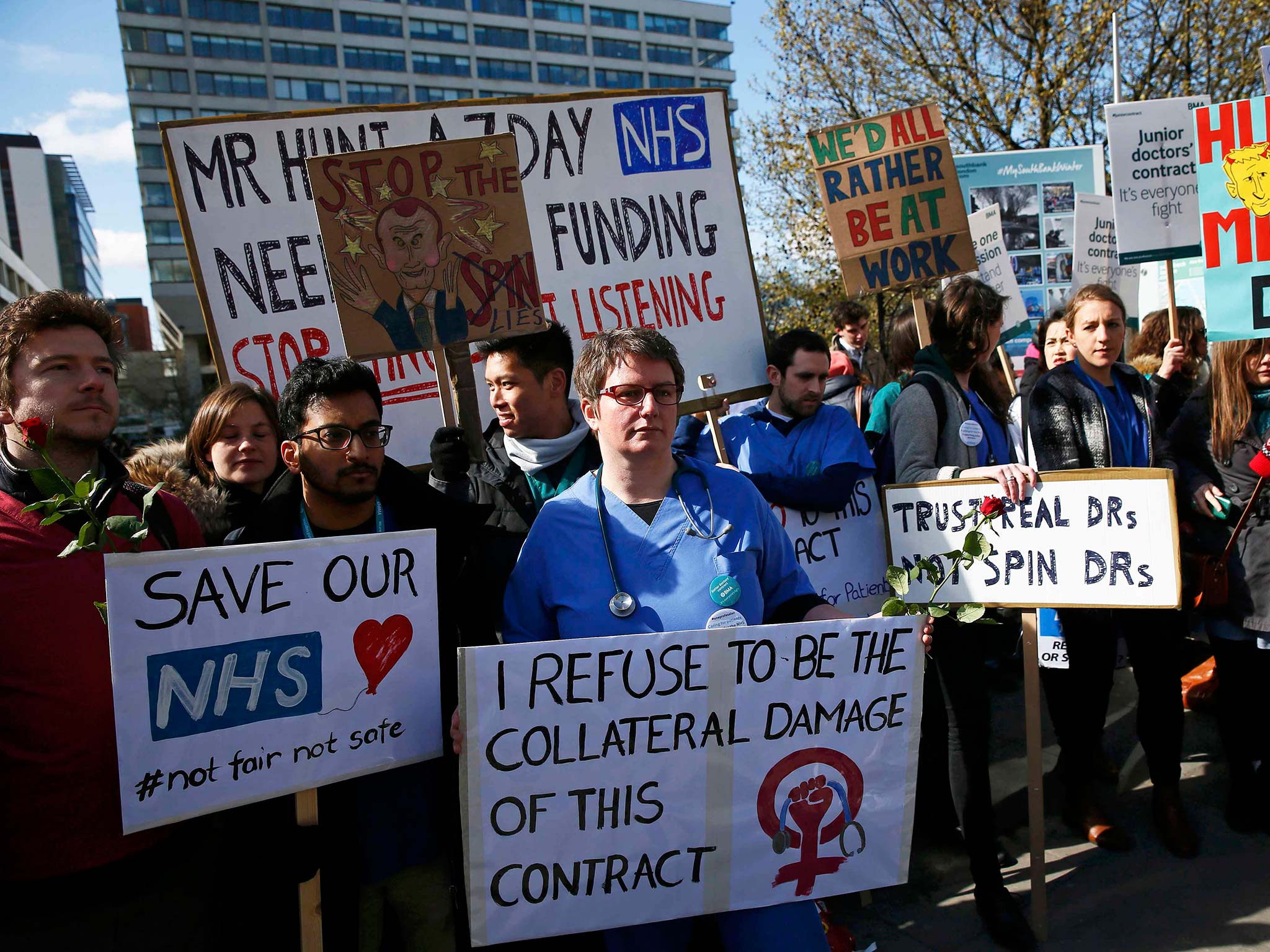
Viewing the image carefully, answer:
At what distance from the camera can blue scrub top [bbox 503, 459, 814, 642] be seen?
7.67 ft

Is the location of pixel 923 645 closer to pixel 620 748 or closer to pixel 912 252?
pixel 620 748

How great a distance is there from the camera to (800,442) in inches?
152

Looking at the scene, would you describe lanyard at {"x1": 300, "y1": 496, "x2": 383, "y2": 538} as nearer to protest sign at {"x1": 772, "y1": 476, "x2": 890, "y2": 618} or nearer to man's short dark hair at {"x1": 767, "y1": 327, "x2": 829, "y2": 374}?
protest sign at {"x1": 772, "y1": 476, "x2": 890, "y2": 618}

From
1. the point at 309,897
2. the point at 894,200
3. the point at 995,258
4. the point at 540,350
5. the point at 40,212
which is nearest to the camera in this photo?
the point at 309,897

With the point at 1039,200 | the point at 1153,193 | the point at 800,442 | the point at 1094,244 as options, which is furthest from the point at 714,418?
the point at 1039,200

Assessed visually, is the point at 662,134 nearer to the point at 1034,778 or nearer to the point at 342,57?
the point at 1034,778

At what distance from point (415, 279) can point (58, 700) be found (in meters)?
1.71

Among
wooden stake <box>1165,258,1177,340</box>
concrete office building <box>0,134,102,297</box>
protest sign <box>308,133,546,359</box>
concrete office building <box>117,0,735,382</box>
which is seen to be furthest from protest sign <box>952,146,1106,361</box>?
concrete office building <box>0,134,102,297</box>

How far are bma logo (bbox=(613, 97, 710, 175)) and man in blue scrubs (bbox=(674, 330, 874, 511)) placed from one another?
0.90 meters

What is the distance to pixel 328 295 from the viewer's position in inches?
149

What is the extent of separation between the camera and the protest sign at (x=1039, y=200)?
9.92m

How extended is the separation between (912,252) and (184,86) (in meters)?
88.2

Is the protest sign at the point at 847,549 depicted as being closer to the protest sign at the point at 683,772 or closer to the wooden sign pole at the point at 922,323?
the wooden sign pole at the point at 922,323

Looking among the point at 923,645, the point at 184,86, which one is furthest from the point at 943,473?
the point at 184,86
